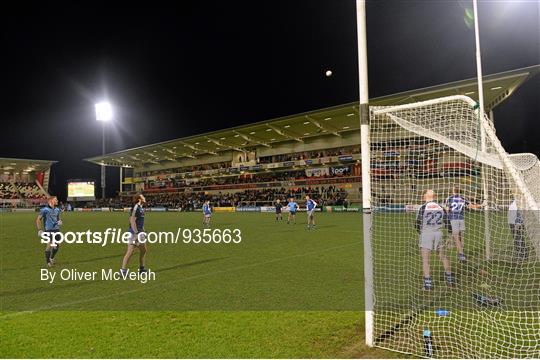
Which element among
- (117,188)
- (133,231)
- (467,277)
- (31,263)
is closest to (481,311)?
(467,277)

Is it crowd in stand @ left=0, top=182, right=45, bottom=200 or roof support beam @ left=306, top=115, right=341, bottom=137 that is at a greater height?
roof support beam @ left=306, top=115, right=341, bottom=137

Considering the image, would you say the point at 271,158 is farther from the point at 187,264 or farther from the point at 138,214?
the point at 138,214

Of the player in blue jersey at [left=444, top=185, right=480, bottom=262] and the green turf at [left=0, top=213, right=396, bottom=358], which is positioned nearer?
the green turf at [left=0, top=213, right=396, bottom=358]

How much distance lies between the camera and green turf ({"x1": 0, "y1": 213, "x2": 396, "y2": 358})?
474 cm

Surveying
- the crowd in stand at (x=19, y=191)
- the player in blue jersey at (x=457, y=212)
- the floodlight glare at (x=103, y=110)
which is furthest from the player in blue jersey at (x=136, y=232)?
the crowd in stand at (x=19, y=191)

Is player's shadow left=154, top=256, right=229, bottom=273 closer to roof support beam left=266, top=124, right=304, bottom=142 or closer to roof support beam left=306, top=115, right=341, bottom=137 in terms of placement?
roof support beam left=306, top=115, right=341, bottom=137

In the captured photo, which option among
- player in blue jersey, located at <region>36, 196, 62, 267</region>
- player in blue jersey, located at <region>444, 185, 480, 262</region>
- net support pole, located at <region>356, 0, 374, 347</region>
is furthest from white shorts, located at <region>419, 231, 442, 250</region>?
player in blue jersey, located at <region>36, 196, 62, 267</region>

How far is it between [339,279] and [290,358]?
434cm

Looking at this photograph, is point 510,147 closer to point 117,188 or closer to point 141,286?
point 141,286

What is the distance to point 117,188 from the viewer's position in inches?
3565

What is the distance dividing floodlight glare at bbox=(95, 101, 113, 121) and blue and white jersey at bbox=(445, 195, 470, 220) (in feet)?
226

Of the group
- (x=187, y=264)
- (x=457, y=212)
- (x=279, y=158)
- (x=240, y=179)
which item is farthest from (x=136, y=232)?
(x=240, y=179)

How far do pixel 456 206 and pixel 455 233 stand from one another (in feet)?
2.30

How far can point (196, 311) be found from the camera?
625 cm
